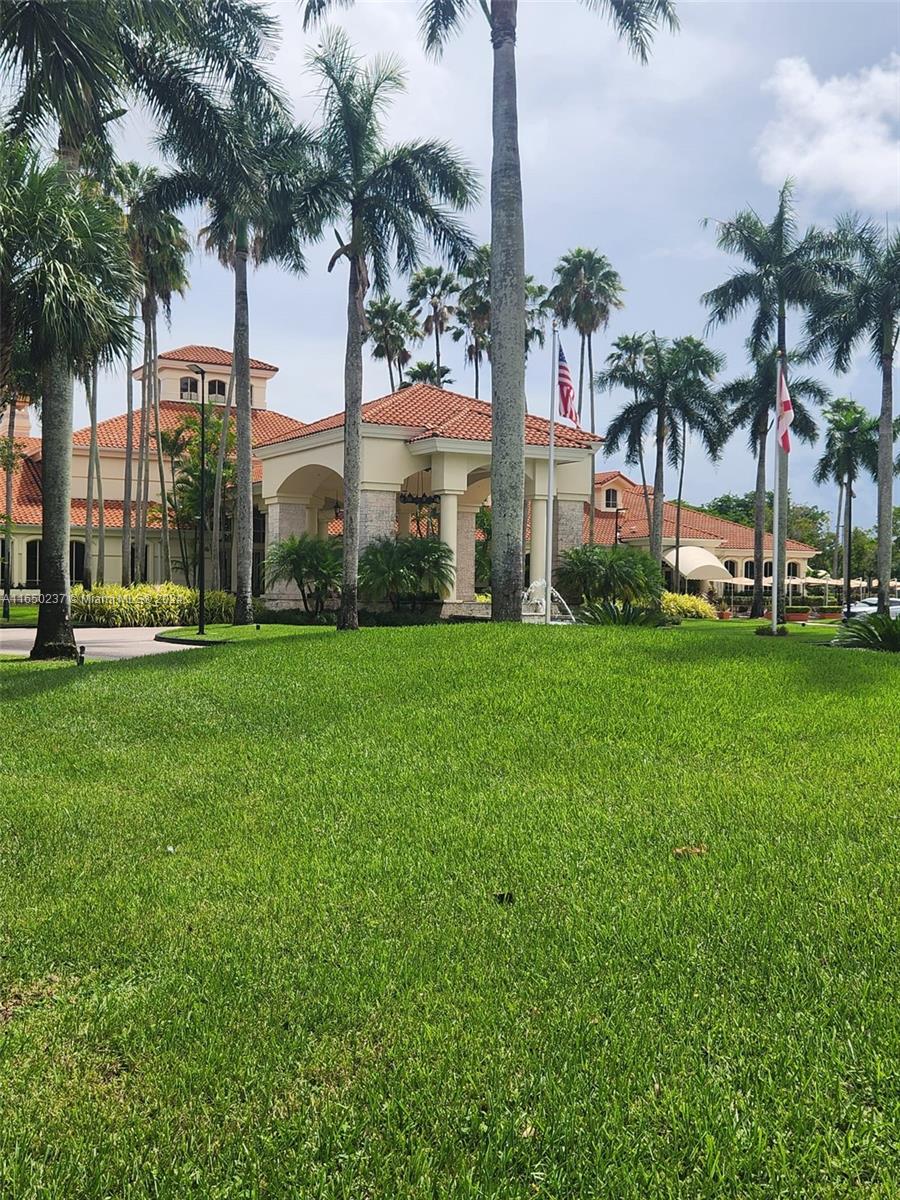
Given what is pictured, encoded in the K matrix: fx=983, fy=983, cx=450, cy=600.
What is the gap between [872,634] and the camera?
49.8 feet

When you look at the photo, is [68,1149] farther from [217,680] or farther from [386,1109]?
[217,680]

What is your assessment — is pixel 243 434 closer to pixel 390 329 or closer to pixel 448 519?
pixel 448 519

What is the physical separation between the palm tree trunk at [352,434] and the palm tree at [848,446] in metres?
40.9

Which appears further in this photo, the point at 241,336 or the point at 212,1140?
the point at 241,336

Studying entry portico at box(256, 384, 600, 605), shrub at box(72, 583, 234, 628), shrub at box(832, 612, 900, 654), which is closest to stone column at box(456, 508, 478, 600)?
entry portico at box(256, 384, 600, 605)

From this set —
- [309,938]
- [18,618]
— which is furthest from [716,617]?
[309,938]

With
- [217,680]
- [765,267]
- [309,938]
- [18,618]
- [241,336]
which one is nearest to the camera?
[309,938]

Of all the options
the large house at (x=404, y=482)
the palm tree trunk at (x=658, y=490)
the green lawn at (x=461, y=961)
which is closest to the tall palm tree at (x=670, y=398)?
the palm tree trunk at (x=658, y=490)

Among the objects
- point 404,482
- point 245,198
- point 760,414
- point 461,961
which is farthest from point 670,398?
point 461,961

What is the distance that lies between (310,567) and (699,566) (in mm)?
26079

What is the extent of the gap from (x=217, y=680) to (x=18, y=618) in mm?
27296

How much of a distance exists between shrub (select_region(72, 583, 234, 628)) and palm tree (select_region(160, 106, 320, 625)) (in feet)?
14.8

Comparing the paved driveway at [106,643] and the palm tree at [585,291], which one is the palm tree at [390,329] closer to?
the palm tree at [585,291]

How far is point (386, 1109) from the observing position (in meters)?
3.11
